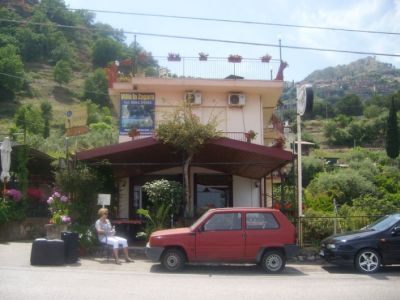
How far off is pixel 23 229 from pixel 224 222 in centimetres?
955

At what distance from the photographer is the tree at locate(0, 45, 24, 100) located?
98625 millimetres

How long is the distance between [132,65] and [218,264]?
1310 centimetres

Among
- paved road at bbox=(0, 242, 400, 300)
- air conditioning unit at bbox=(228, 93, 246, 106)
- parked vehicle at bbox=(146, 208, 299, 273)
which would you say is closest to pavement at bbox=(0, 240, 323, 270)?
paved road at bbox=(0, 242, 400, 300)

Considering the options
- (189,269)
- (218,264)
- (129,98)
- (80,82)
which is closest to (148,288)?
(189,269)

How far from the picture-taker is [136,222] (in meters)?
16.2

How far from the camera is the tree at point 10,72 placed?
9862 cm

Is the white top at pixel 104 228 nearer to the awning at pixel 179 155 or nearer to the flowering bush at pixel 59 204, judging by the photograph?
the flowering bush at pixel 59 204

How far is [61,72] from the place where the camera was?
383ft

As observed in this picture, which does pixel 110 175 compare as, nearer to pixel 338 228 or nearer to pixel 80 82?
pixel 338 228

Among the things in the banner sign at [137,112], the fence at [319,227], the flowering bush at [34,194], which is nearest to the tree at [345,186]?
the banner sign at [137,112]

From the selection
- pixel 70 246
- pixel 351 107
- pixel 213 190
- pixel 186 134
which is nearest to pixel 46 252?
pixel 70 246

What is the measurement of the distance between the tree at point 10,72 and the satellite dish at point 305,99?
88917 mm

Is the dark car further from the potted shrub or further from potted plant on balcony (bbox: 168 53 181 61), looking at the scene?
potted plant on balcony (bbox: 168 53 181 61)

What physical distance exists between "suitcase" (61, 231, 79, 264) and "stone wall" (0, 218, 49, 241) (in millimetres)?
5688
